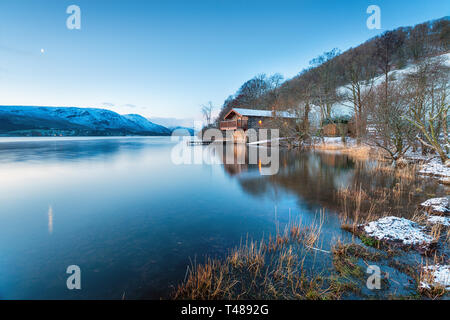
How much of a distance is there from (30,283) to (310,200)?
7.88 metres

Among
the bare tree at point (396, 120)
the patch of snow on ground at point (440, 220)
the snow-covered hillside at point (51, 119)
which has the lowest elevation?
the patch of snow on ground at point (440, 220)

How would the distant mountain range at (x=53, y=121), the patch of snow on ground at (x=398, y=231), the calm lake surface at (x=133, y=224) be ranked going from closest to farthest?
1. the calm lake surface at (x=133, y=224)
2. the patch of snow on ground at (x=398, y=231)
3. the distant mountain range at (x=53, y=121)

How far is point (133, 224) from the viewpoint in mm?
5715

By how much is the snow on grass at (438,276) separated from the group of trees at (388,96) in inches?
436

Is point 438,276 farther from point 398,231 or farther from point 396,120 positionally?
point 396,120

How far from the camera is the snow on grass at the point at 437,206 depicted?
6.03 m

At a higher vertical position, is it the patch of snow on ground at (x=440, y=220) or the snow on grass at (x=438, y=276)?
the patch of snow on ground at (x=440, y=220)

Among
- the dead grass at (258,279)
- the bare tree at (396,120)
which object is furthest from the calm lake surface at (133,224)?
the bare tree at (396,120)

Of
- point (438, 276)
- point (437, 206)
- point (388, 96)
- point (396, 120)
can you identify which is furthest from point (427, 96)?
point (438, 276)

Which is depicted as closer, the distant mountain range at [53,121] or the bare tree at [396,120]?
the bare tree at [396,120]

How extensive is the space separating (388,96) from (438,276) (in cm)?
1586

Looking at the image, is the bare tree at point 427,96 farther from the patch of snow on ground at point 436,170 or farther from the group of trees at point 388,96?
the patch of snow on ground at point 436,170
